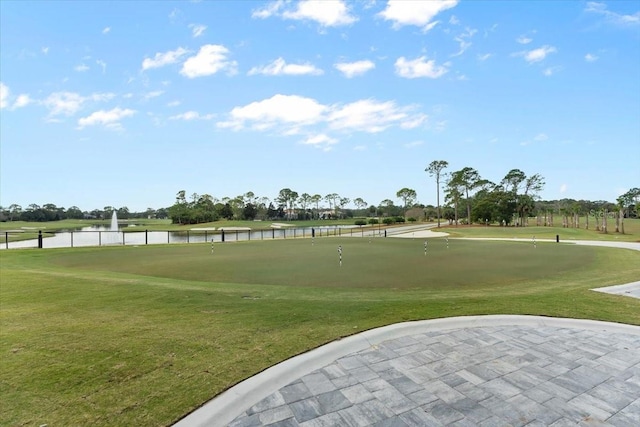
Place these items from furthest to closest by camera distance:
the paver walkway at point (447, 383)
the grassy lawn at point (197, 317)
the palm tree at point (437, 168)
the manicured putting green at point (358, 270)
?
1. the palm tree at point (437, 168)
2. the manicured putting green at point (358, 270)
3. the grassy lawn at point (197, 317)
4. the paver walkway at point (447, 383)

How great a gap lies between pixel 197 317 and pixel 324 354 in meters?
2.43

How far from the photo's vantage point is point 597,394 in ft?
10.6

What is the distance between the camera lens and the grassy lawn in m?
3.04

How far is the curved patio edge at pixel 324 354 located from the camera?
2.85 metres

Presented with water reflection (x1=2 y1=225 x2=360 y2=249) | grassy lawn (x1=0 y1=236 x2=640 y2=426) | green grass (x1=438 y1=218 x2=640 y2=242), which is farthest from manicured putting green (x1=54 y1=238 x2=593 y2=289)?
green grass (x1=438 y1=218 x2=640 y2=242)

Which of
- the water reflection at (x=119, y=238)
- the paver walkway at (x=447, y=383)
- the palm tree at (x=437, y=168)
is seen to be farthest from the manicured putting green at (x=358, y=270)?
the palm tree at (x=437, y=168)

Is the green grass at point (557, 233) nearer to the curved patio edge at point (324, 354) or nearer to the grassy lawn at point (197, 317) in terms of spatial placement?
the grassy lawn at point (197, 317)

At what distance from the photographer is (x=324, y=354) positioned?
4.02 meters

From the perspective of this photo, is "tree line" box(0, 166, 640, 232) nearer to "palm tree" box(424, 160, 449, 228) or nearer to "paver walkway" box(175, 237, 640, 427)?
"palm tree" box(424, 160, 449, 228)

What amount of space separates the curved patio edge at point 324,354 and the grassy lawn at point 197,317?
5.3 inches

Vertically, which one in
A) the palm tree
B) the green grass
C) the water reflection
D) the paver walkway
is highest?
the palm tree

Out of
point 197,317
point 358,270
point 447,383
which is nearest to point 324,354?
point 447,383

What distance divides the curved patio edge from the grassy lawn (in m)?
0.14

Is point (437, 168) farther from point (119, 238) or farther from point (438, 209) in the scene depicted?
point (119, 238)
